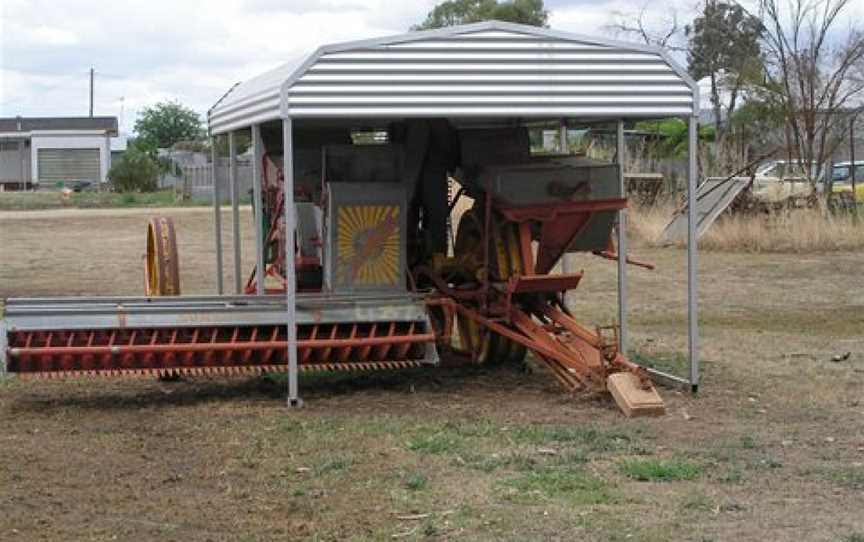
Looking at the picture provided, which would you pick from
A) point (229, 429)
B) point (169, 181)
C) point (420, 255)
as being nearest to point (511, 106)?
point (420, 255)

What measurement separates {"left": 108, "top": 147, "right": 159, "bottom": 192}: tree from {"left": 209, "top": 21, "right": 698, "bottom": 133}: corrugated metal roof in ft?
163

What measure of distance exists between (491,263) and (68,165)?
6707 cm

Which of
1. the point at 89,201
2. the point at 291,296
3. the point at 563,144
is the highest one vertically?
the point at 563,144

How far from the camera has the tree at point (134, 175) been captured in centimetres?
5794

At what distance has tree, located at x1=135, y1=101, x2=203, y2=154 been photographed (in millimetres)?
95812

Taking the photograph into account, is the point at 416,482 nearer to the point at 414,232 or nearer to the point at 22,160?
the point at 414,232

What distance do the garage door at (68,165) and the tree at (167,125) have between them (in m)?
20.9

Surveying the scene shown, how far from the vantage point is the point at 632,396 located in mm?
8891

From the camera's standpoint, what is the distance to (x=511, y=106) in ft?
30.8

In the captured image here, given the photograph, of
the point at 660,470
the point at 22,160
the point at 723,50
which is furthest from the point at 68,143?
the point at 660,470

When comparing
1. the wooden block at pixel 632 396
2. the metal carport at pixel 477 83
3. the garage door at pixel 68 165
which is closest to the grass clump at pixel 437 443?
the wooden block at pixel 632 396

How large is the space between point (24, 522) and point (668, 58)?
19.7 ft

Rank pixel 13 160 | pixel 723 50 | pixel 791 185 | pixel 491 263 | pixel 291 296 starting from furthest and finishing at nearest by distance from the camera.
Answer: pixel 13 160 → pixel 723 50 → pixel 791 185 → pixel 491 263 → pixel 291 296

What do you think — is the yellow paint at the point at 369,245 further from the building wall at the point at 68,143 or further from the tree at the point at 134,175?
the building wall at the point at 68,143
